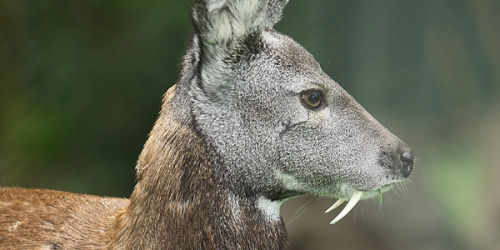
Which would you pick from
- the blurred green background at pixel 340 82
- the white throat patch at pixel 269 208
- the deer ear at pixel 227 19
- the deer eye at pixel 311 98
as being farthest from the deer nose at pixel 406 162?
the blurred green background at pixel 340 82

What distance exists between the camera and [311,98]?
3492 mm

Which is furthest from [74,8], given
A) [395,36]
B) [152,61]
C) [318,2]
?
[395,36]

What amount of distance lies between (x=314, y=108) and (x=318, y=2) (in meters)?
4.71

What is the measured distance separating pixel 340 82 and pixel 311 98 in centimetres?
432

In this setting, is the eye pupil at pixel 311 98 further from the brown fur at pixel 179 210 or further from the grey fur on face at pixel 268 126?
the brown fur at pixel 179 210

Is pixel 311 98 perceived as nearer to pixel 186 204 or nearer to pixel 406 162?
pixel 406 162

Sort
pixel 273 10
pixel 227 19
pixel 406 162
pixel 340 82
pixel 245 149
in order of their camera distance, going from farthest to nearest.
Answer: pixel 340 82, pixel 273 10, pixel 406 162, pixel 245 149, pixel 227 19

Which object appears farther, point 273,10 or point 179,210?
point 273,10

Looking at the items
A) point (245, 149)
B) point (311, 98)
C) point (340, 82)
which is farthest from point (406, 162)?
point (340, 82)

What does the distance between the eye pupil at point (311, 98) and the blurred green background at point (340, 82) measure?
4.11 m

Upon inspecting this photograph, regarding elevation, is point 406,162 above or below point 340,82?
below

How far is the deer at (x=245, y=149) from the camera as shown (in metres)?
3.45

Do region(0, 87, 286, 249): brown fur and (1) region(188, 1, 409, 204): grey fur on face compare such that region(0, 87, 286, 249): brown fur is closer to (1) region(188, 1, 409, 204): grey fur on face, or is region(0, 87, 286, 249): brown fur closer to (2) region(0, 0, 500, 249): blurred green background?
(1) region(188, 1, 409, 204): grey fur on face

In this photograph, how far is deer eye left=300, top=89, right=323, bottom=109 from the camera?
348 cm
